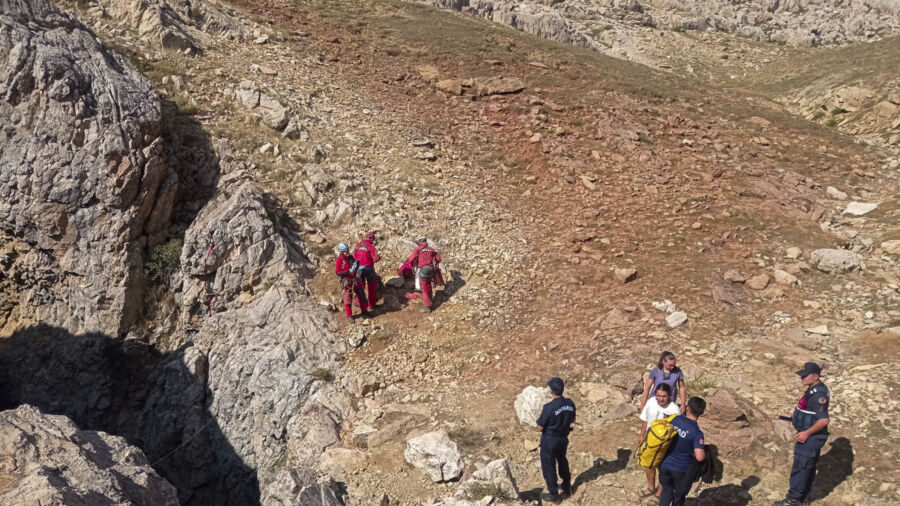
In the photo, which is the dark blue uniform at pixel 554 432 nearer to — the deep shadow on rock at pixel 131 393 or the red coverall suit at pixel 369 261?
the red coverall suit at pixel 369 261

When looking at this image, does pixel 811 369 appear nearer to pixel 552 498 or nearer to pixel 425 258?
pixel 552 498

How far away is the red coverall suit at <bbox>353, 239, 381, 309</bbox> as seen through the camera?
1215 cm

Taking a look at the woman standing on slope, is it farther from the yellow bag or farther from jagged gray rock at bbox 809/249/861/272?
jagged gray rock at bbox 809/249/861/272

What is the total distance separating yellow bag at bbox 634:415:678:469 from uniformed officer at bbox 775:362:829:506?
1.68 metres

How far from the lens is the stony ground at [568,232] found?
30.4 feet

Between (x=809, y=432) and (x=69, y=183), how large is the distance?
46.4ft

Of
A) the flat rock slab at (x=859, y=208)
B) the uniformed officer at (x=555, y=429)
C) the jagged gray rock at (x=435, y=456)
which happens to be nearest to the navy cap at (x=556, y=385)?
the uniformed officer at (x=555, y=429)

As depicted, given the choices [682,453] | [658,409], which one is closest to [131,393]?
[658,409]

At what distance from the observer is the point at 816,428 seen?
6.88m

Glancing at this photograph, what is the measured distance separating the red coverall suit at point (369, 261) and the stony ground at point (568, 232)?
395 millimetres

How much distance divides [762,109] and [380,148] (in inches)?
552

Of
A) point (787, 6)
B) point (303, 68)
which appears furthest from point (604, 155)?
point (787, 6)

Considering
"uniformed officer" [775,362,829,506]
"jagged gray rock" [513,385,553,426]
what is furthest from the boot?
"uniformed officer" [775,362,829,506]

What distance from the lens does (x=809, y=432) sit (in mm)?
6898
